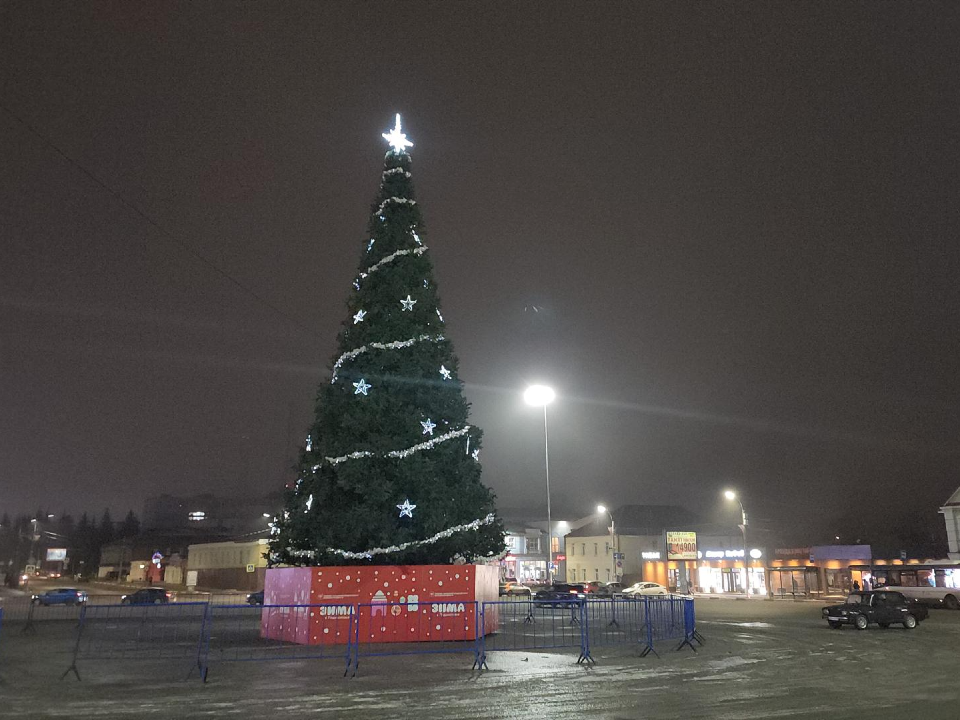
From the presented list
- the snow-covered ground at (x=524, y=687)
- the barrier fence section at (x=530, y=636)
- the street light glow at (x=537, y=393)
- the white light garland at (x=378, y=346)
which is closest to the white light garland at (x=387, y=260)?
the white light garland at (x=378, y=346)

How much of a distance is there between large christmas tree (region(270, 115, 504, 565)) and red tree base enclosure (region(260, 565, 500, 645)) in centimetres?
63

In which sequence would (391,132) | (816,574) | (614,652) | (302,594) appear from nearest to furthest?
(614,652) < (302,594) < (391,132) < (816,574)

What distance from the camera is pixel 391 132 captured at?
23078 millimetres

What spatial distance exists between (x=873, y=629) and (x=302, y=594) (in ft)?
67.5

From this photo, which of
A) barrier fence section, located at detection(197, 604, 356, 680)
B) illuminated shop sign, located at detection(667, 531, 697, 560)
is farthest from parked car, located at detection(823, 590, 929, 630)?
illuminated shop sign, located at detection(667, 531, 697, 560)

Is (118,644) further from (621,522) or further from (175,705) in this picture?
(621,522)

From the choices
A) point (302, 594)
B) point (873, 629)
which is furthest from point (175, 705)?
point (873, 629)

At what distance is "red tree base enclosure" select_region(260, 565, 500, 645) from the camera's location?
18.7 meters

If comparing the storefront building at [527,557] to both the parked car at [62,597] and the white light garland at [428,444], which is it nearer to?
the parked car at [62,597]

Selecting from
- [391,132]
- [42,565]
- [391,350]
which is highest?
[391,132]

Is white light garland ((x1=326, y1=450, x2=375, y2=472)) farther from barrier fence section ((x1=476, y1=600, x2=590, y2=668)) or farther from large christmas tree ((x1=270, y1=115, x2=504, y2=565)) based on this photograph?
barrier fence section ((x1=476, y1=600, x2=590, y2=668))

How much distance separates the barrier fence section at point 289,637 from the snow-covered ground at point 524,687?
3.45 feet

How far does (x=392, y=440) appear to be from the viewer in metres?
19.9

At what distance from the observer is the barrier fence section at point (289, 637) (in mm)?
16500
